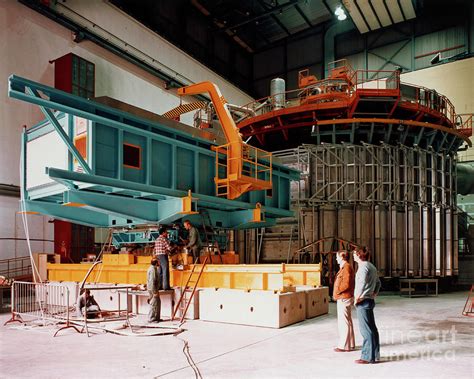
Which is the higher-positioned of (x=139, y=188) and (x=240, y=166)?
(x=240, y=166)

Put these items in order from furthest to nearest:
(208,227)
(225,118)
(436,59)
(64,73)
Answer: (436,59) → (64,73) → (208,227) → (225,118)

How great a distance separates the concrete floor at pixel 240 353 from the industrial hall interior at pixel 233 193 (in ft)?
0.18

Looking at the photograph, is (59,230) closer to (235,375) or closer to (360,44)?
(235,375)

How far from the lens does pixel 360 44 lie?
104ft

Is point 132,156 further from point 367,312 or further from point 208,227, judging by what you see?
point 367,312

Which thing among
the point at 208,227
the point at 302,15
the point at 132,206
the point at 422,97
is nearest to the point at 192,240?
the point at 208,227

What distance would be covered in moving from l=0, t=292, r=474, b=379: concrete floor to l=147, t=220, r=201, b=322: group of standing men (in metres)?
0.93

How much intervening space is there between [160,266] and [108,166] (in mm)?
2808

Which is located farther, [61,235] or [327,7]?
[327,7]

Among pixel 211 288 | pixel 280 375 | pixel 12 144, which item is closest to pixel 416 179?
pixel 211 288

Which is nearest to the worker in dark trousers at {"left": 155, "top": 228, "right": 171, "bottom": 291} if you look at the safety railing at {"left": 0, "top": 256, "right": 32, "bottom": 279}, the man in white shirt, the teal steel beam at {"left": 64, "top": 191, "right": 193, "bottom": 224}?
the teal steel beam at {"left": 64, "top": 191, "right": 193, "bottom": 224}

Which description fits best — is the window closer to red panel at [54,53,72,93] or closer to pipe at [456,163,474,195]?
red panel at [54,53,72,93]

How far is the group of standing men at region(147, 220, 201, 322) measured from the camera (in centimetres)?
990

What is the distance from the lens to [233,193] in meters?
12.6
